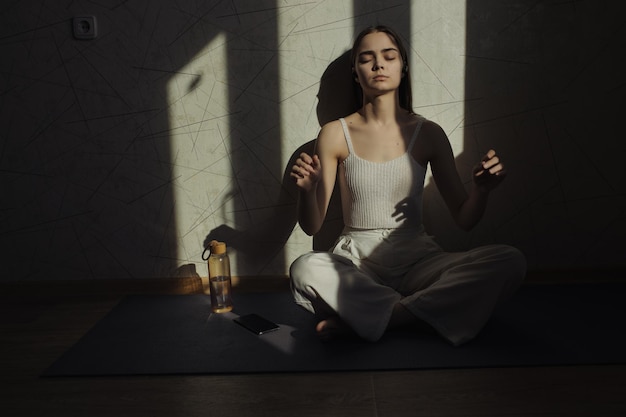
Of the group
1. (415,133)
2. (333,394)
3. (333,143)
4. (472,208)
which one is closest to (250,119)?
(333,143)

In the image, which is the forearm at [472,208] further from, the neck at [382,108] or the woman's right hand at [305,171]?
the woman's right hand at [305,171]

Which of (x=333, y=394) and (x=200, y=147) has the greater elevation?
(x=200, y=147)

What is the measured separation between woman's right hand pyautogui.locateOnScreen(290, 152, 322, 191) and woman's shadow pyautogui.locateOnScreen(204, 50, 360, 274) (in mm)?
403

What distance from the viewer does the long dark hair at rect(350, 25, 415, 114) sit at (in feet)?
5.90

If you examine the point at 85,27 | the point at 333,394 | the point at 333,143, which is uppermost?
the point at 85,27

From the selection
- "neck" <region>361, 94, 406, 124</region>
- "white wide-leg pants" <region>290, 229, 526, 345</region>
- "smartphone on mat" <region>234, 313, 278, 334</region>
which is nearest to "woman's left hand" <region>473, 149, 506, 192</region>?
"white wide-leg pants" <region>290, 229, 526, 345</region>

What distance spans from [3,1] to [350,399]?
5.70ft

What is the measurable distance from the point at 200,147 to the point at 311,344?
33.4 inches

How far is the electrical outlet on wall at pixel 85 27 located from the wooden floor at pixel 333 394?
1.10 meters

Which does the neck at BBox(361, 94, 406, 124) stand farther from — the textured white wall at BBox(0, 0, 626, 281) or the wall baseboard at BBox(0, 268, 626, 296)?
the wall baseboard at BBox(0, 268, 626, 296)

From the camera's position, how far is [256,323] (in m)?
1.69

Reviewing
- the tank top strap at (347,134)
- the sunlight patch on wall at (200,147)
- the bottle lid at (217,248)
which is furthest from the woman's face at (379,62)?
the bottle lid at (217,248)

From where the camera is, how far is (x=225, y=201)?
2.04 meters

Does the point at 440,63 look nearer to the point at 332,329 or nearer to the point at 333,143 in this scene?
the point at 333,143
